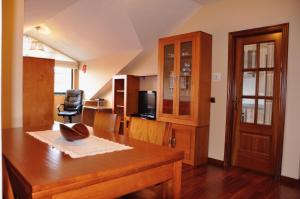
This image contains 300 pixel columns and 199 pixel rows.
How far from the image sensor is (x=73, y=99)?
19.7ft

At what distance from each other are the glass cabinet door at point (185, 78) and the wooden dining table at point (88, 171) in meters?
2.07

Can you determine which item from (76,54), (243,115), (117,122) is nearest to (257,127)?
(243,115)

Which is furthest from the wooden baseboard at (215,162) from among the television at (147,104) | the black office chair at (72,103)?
the black office chair at (72,103)

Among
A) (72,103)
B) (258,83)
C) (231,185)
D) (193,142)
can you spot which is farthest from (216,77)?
(72,103)

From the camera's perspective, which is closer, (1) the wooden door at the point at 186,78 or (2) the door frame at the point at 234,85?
(2) the door frame at the point at 234,85

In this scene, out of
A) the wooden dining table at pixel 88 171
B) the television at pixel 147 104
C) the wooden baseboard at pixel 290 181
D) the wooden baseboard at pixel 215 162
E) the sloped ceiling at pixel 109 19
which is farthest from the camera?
the television at pixel 147 104

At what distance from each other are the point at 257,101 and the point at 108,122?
6.87ft

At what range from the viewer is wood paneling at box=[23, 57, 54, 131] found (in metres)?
3.33

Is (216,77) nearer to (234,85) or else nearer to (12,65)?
(234,85)

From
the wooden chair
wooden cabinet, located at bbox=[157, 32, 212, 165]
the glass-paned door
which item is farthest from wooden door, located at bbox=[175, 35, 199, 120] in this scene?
the wooden chair

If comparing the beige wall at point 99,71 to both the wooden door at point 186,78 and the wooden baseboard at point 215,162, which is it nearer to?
the wooden door at point 186,78

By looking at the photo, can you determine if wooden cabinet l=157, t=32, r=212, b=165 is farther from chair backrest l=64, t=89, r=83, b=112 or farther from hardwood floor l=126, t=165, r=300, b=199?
→ chair backrest l=64, t=89, r=83, b=112

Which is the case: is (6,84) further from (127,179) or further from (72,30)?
(72,30)

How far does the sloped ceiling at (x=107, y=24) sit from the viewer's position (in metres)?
3.66
